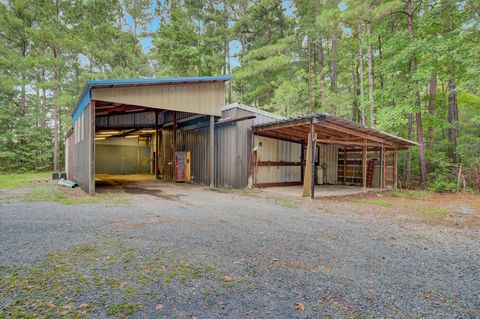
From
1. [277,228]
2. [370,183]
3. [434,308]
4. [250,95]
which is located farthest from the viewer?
[250,95]

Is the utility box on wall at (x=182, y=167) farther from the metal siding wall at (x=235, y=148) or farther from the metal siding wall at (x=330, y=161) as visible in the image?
the metal siding wall at (x=330, y=161)

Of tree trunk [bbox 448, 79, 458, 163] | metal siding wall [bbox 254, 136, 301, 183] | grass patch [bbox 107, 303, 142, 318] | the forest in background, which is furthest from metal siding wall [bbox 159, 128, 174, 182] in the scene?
tree trunk [bbox 448, 79, 458, 163]

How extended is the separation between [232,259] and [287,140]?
373 inches

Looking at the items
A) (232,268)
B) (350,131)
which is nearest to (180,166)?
(350,131)

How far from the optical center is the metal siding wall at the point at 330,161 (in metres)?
13.6

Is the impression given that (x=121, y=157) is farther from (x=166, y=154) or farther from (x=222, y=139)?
(x=222, y=139)

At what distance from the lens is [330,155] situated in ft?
45.6

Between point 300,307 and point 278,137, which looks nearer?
point 300,307

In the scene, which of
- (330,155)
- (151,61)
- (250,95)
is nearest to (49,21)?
(151,61)

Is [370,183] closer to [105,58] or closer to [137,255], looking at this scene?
[137,255]

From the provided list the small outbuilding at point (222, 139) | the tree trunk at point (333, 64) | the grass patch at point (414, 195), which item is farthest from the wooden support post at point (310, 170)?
the tree trunk at point (333, 64)

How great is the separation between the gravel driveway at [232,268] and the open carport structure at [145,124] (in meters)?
4.20

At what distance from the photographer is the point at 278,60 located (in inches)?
663

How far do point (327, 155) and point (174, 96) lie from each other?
8.69m
